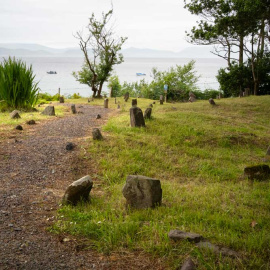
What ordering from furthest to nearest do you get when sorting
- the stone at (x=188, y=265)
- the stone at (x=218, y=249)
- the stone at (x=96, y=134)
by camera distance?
the stone at (x=96, y=134) < the stone at (x=218, y=249) < the stone at (x=188, y=265)

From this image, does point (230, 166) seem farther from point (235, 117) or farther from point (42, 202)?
point (235, 117)

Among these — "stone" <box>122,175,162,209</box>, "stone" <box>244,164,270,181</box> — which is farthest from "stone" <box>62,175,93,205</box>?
"stone" <box>244,164,270,181</box>

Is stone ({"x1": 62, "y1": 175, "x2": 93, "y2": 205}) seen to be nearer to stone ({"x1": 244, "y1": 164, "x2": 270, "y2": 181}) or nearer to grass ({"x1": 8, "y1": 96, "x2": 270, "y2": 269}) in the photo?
grass ({"x1": 8, "y1": 96, "x2": 270, "y2": 269})

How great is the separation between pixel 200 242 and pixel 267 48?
25.3 m

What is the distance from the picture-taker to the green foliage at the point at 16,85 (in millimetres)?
14234

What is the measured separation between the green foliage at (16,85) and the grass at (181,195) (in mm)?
5890

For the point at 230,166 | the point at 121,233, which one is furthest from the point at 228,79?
the point at 121,233

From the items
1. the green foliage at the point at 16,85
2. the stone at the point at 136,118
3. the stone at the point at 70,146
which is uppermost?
the green foliage at the point at 16,85

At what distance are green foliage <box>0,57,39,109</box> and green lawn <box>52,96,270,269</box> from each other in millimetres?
6304

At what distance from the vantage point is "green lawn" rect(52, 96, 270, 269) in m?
3.70

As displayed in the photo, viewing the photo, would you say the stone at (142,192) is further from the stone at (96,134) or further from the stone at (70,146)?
the stone at (96,134)

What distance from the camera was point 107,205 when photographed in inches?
201

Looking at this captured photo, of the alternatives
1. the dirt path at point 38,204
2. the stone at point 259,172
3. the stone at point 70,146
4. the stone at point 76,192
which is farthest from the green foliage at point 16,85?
the stone at point 259,172

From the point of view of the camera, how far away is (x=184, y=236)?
12.1 ft
